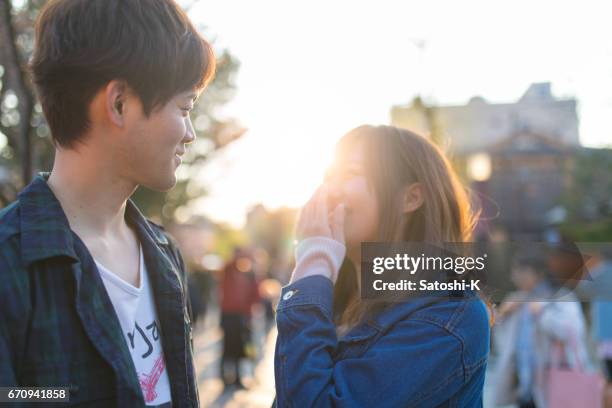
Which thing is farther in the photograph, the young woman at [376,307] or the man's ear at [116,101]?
the young woman at [376,307]

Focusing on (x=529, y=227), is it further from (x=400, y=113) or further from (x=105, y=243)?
(x=105, y=243)

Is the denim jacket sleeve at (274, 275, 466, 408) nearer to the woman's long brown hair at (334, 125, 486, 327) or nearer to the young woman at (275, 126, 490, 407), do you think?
the young woman at (275, 126, 490, 407)

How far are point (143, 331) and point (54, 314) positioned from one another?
334 millimetres

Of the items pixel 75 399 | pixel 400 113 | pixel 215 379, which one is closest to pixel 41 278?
pixel 75 399

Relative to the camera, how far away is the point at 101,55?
1.52 meters

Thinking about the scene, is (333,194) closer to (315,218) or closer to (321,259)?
(315,218)

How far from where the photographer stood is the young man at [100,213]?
1.39 metres

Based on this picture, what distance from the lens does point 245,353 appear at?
9.25 metres

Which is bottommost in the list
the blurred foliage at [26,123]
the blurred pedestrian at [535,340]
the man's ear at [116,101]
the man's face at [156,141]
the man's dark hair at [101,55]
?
the blurred pedestrian at [535,340]

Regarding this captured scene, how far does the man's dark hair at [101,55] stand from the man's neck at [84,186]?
0.05 m

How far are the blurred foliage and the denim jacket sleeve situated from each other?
37.2 inches

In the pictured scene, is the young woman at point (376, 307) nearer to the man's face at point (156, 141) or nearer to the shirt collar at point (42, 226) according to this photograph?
the man's face at point (156, 141)

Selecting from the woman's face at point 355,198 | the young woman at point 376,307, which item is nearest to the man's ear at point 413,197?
the young woman at point 376,307

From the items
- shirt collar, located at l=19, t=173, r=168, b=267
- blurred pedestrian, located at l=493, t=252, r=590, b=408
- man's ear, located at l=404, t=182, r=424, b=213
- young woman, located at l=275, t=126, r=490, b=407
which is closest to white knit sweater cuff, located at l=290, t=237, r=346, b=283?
young woman, located at l=275, t=126, r=490, b=407
